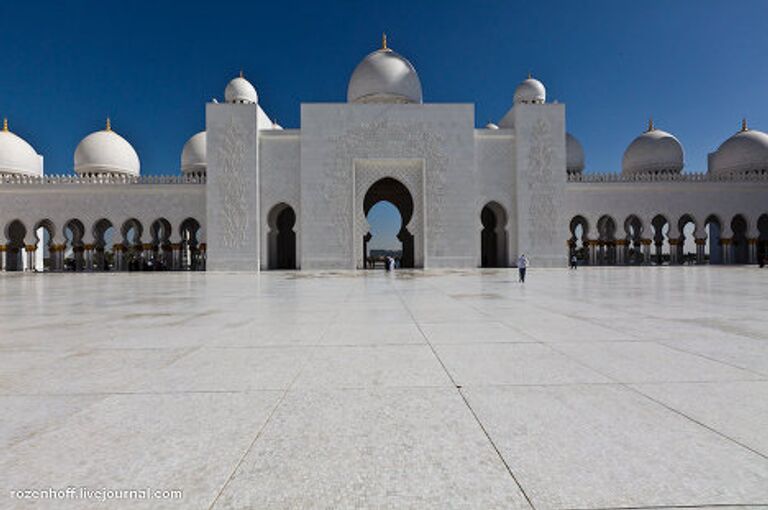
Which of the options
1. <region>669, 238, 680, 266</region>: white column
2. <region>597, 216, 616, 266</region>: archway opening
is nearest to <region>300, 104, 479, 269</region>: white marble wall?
<region>597, 216, 616, 266</region>: archway opening

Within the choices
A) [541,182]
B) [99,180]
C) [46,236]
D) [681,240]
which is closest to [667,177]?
[681,240]

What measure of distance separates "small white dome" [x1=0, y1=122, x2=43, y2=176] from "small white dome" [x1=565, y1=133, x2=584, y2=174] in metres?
31.8

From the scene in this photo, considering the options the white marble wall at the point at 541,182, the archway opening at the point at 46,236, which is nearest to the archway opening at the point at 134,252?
the archway opening at the point at 46,236

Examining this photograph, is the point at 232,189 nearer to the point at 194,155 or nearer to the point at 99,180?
the point at 99,180

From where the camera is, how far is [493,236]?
25.0m

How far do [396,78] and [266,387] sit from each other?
21.6 m

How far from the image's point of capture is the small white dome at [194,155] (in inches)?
1027

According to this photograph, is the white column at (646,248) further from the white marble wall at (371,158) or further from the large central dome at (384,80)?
the large central dome at (384,80)

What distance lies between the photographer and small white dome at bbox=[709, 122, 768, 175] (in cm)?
2458

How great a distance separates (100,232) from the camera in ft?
75.5

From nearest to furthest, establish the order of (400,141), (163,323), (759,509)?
(759,509) < (163,323) < (400,141)

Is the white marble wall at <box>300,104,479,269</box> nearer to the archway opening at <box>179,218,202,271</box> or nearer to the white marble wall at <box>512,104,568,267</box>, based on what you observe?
the white marble wall at <box>512,104,568,267</box>

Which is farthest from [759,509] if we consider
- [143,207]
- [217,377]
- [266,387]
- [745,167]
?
[745,167]

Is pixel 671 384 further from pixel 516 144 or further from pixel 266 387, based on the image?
pixel 516 144
